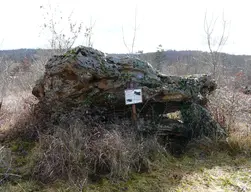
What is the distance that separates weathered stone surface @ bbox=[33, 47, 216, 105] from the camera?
3766mm

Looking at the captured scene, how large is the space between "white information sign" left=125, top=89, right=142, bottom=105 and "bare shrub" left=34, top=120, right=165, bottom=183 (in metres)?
0.57

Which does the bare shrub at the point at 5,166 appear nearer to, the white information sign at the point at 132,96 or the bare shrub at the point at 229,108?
the white information sign at the point at 132,96

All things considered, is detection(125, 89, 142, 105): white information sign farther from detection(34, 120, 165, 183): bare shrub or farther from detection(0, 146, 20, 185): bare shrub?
detection(0, 146, 20, 185): bare shrub

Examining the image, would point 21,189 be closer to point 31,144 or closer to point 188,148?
point 31,144

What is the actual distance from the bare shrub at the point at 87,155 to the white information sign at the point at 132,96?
0.57 metres

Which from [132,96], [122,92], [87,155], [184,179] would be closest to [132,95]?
Answer: [132,96]

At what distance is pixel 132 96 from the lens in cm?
382

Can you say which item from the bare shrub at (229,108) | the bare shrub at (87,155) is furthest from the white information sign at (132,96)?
the bare shrub at (229,108)

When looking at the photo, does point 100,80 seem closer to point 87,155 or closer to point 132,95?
point 132,95

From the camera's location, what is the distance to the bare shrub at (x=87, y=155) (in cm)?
295

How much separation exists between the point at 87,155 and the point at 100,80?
136 centimetres

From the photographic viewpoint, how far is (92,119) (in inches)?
149

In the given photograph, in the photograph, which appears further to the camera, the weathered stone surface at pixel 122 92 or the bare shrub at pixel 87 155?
the weathered stone surface at pixel 122 92

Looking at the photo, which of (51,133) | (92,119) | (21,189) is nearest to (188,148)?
(92,119)
